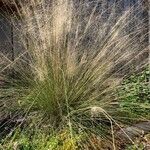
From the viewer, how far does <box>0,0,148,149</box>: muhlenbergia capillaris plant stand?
433 centimetres

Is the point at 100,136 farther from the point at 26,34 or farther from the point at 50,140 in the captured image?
the point at 26,34

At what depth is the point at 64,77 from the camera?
439 cm

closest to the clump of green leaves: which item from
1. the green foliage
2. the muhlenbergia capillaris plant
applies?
the muhlenbergia capillaris plant

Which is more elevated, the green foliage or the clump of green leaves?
the clump of green leaves

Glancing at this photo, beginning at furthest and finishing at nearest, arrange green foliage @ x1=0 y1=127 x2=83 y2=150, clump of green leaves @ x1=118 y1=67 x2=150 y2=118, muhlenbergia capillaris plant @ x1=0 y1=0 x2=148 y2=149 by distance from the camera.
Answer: clump of green leaves @ x1=118 y1=67 x2=150 y2=118
muhlenbergia capillaris plant @ x1=0 y1=0 x2=148 y2=149
green foliage @ x1=0 y1=127 x2=83 y2=150

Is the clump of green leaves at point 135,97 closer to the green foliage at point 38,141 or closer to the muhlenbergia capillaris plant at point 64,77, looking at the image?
the muhlenbergia capillaris plant at point 64,77

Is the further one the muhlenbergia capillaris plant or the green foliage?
the muhlenbergia capillaris plant

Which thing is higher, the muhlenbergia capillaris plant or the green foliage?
the muhlenbergia capillaris plant

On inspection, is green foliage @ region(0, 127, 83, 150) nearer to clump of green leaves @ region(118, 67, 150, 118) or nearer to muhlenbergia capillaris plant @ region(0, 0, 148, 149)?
muhlenbergia capillaris plant @ region(0, 0, 148, 149)

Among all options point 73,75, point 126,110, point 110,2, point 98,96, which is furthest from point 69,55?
point 110,2

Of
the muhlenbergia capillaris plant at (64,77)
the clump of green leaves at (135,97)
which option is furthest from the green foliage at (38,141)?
the clump of green leaves at (135,97)

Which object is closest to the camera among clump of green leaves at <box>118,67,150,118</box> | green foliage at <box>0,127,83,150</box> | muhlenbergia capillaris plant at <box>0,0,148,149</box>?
green foliage at <box>0,127,83,150</box>

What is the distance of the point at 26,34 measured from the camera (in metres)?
5.07

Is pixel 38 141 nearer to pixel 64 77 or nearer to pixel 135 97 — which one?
pixel 64 77
